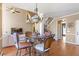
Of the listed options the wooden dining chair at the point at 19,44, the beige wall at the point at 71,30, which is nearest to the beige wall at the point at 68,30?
the beige wall at the point at 71,30

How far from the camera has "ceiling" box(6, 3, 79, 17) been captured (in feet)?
7.32

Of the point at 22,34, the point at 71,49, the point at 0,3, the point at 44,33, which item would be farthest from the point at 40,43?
the point at 0,3

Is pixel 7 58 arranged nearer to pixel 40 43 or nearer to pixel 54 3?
pixel 40 43

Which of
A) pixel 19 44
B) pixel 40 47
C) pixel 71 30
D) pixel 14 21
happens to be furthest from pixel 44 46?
pixel 14 21

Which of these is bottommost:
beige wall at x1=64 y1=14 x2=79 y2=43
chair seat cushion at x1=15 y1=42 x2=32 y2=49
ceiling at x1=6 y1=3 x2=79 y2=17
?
chair seat cushion at x1=15 y1=42 x2=32 y2=49

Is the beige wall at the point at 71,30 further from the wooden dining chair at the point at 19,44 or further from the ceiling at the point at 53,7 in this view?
the wooden dining chair at the point at 19,44

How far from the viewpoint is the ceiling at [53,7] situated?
2232 millimetres

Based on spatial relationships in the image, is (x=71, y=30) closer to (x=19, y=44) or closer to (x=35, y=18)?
(x=35, y=18)

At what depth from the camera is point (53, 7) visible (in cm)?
229

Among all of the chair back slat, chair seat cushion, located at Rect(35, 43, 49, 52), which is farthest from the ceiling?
chair seat cushion, located at Rect(35, 43, 49, 52)

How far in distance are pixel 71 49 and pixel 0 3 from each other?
1.58 metres

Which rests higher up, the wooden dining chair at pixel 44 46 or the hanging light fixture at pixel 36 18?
the hanging light fixture at pixel 36 18

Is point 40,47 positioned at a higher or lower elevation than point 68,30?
lower

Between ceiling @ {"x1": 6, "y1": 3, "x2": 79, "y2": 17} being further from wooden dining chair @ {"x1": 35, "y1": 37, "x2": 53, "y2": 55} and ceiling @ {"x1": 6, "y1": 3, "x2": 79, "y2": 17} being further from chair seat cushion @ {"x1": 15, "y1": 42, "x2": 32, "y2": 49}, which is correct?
chair seat cushion @ {"x1": 15, "y1": 42, "x2": 32, "y2": 49}
